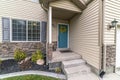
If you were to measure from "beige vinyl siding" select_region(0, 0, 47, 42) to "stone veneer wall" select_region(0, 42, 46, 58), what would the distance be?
1.98 m

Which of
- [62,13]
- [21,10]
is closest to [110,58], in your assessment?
[62,13]

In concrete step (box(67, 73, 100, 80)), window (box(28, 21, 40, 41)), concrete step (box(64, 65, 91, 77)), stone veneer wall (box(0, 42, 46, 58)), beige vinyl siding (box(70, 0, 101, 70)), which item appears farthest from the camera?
window (box(28, 21, 40, 41))

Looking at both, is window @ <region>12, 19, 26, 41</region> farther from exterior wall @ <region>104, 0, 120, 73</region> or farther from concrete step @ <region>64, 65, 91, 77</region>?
exterior wall @ <region>104, 0, 120, 73</region>

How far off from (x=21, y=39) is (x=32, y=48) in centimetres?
107

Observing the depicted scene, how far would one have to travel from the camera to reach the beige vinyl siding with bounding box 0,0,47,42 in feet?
20.1

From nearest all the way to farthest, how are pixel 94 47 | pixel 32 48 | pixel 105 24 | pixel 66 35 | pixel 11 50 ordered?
pixel 105 24 < pixel 94 47 < pixel 11 50 < pixel 32 48 < pixel 66 35

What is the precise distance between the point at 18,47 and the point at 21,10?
9.14 feet

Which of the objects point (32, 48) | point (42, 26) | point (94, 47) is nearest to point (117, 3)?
point (94, 47)

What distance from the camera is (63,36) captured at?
7.81 metres

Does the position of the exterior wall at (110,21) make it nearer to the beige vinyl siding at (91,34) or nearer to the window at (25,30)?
the beige vinyl siding at (91,34)

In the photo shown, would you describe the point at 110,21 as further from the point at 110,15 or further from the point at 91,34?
the point at 91,34

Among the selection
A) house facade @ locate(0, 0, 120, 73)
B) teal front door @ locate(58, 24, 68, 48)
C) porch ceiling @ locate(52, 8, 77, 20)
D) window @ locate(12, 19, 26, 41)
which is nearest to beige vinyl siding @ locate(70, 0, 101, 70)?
house facade @ locate(0, 0, 120, 73)

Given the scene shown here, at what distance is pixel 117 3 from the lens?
4359mm

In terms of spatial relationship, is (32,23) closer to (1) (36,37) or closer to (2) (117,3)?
(1) (36,37)
